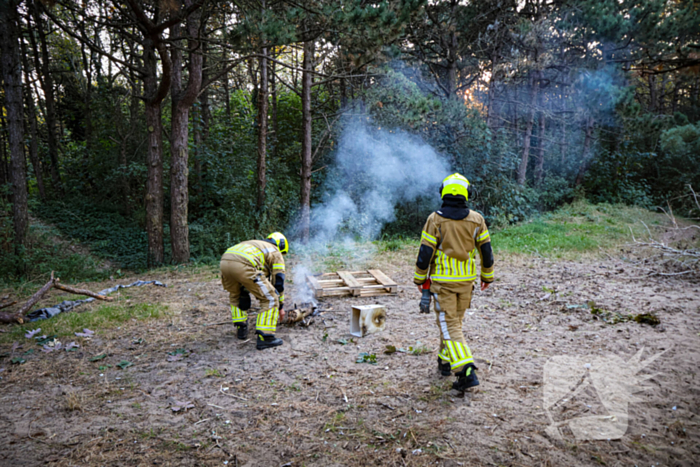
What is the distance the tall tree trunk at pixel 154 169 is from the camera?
8.99 metres

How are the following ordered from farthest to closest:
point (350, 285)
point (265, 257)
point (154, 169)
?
point (154, 169) → point (350, 285) → point (265, 257)

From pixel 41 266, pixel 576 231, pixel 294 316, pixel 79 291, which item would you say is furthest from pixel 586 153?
pixel 41 266

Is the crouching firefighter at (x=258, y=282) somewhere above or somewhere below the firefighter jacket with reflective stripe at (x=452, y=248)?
below

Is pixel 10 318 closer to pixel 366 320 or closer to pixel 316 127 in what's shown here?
pixel 366 320

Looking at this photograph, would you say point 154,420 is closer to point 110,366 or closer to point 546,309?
point 110,366

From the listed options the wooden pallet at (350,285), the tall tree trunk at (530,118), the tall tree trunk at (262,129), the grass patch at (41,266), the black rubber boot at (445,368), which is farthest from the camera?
the tall tree trunk at (530,118)

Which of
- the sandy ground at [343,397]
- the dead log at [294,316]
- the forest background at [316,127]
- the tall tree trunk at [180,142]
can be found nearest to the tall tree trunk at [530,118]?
the forest background at [316,127]

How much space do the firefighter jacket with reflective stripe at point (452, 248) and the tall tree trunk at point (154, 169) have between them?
298 inches

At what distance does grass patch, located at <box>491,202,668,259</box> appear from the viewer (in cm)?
1024

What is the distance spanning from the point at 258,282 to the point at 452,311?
2.31 meters

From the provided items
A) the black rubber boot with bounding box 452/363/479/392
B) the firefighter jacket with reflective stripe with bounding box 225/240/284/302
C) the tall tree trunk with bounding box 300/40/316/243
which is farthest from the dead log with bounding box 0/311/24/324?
the tall tree trunk with bounding box 300/40/316/243

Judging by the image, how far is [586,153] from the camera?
58.4 ft

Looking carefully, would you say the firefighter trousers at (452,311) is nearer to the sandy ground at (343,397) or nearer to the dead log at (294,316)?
the sandy ground at (343,397)

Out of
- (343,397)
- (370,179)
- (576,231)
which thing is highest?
(370,179)
